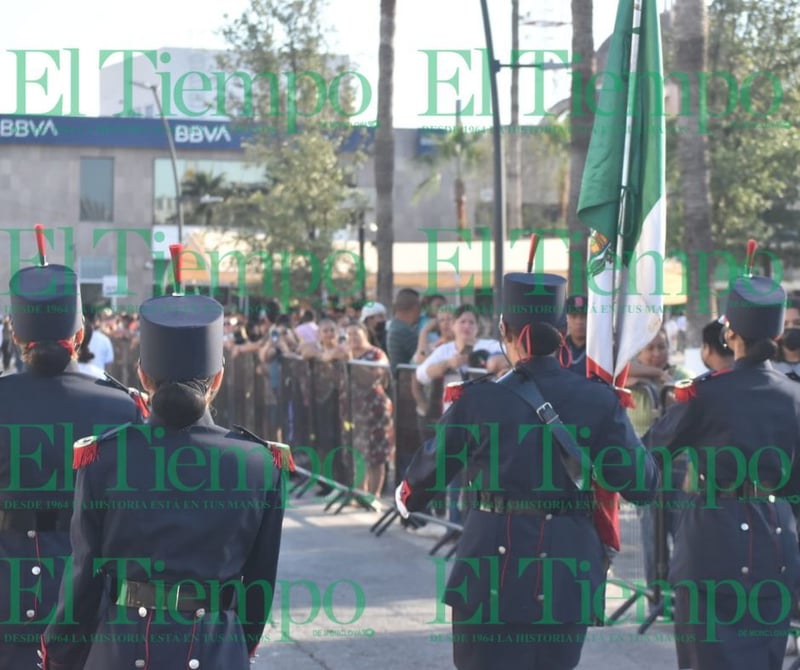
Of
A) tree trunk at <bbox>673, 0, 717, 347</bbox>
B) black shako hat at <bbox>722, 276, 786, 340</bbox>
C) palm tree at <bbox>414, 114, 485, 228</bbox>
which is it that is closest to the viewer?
black shako hat at <bbox>722, 276, 786, 340</bbox>

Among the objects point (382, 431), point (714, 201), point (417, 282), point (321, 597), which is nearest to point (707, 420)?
point (321, 597)

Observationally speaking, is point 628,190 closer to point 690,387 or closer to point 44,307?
point 690,387

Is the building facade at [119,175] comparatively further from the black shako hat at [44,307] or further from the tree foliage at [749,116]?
the black shako hat at [44,307]

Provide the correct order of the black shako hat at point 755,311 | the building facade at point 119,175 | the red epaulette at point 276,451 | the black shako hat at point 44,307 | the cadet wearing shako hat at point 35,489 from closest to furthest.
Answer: the red epaulette at point 276,451 < the cadet wearing shako hat at point 35,489 < the black shako hat at point 44,307 < the black shako hat at point 755,311 < the building facade at point 119,175

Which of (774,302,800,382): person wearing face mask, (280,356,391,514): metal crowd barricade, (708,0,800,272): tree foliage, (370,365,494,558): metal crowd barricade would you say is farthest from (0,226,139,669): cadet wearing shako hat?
(708,0,800,272): tree foliage

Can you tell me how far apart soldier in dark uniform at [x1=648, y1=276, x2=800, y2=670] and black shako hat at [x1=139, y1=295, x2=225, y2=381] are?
2684 mm

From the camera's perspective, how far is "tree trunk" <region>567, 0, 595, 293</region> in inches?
637

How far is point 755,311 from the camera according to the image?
621 centimetres

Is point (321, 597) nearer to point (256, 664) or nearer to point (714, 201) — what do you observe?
point (256, 664)

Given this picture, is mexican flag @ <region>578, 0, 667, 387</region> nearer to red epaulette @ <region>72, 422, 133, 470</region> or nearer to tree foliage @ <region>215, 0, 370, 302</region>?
red epaulette @ <region>72, 422, 133, 470</region>

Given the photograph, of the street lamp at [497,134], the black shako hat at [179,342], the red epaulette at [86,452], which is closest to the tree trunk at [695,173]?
the street lamp at [497,134]

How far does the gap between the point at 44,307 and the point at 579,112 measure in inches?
446

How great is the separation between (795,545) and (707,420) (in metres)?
0.71

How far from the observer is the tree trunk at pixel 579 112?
53.1ft
